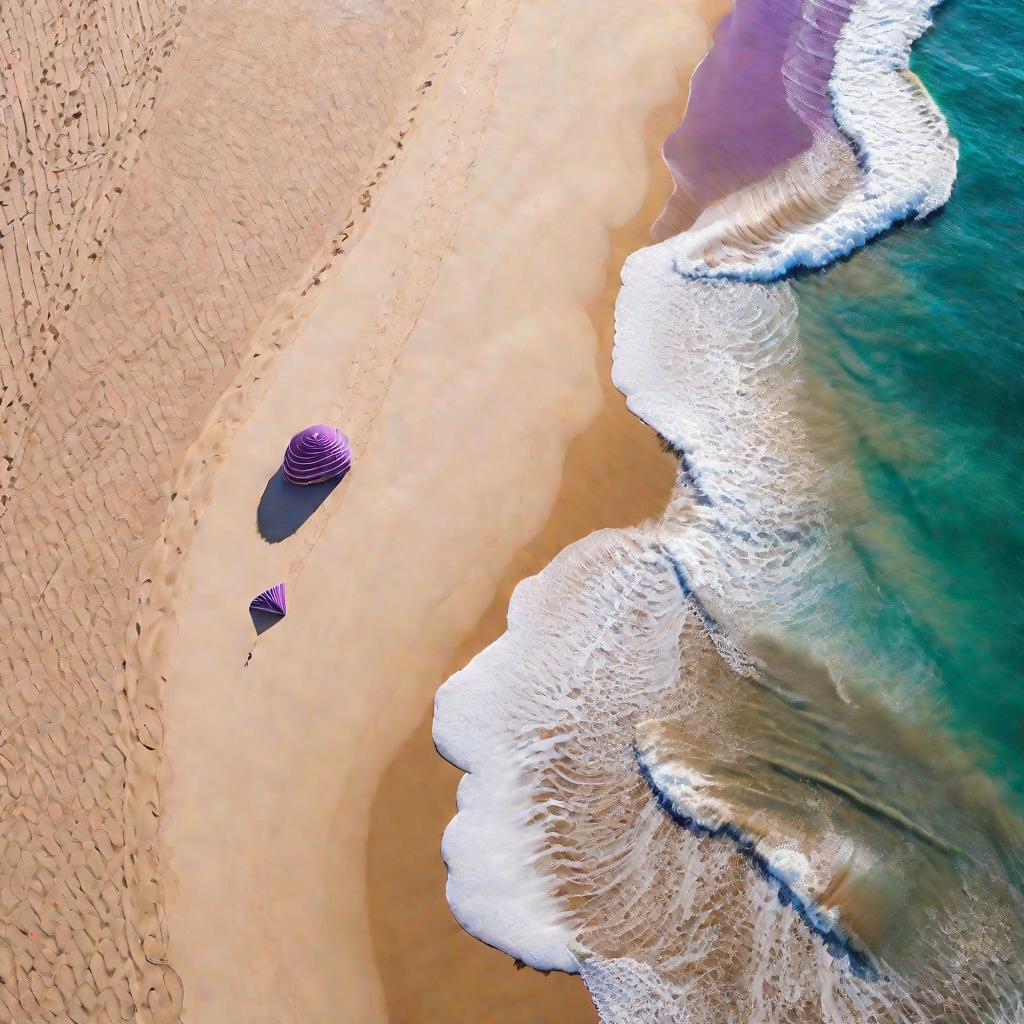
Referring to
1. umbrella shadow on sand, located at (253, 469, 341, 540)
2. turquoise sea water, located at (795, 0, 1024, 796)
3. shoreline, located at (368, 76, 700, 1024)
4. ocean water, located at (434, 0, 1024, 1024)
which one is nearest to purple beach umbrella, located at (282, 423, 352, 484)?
umbrella shadow on sand, located at (253, 469, 341, 540)

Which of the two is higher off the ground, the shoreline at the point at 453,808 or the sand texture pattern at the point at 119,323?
the sand texture pattern at the point at 119,323

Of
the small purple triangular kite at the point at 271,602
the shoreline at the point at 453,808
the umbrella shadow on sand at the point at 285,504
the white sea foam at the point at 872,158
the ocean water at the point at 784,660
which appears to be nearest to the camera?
the shoreline at the point at 453,808

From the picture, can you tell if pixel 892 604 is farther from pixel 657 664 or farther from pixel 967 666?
pixel 657 664

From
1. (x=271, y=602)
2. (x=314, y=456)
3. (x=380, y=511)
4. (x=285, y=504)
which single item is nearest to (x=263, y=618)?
(x=271, y=602)

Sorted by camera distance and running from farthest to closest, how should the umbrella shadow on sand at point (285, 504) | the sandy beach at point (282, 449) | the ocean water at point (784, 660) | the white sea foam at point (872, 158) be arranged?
the white sea foam at point (872, 158), the umbrella shadow on sand at point (285, 504), the ocean water at point (784, 660), the sandy beach at point (282, 449)

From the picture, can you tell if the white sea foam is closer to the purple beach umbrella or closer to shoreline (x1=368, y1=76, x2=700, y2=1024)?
shoreline (x1=368, y1=76, x2=700, y2=1024)

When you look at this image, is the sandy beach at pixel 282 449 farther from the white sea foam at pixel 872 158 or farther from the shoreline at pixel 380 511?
the white sea foam at pixel 872 158

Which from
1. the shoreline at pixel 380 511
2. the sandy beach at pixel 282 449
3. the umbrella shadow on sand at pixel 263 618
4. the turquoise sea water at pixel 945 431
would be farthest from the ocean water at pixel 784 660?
the umbrella shadow on sand at pixel 263 618
